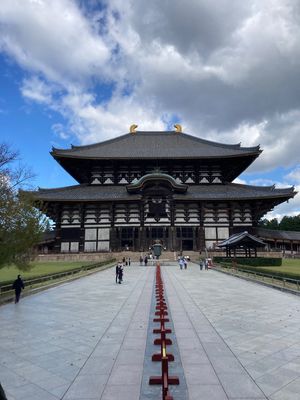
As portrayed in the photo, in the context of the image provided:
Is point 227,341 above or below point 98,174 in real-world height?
below

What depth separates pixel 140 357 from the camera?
24.3ft

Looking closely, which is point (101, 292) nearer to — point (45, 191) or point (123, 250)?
point (123, 250)

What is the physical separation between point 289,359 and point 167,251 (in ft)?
135

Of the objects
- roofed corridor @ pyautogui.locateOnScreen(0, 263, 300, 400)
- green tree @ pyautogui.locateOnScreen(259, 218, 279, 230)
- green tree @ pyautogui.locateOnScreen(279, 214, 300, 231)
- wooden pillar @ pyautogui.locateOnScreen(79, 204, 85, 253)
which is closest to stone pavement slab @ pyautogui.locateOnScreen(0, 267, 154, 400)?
roofed corridor @ pyautogui.locateOnScreen(0, 263, 300, 400)

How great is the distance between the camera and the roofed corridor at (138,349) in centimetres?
574

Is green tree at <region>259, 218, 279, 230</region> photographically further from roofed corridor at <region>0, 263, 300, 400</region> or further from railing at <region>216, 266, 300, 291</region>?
roofed corridor at <region>0, 263, 300, 400</region>

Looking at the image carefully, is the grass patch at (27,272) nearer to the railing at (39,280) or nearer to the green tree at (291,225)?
the railing at (39,280)

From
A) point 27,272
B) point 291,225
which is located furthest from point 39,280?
point 291,225

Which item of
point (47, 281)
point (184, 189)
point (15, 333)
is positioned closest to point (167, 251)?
point (184, 189)

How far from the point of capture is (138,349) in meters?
8.02

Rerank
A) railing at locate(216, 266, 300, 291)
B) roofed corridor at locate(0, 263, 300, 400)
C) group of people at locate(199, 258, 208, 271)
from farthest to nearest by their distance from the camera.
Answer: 1. group of people at locate(199, 258, 208, 271)
2. railing at locate(216, 266, 300, 291)
3. roofed corridor at locate(0, 263, 300, 400)

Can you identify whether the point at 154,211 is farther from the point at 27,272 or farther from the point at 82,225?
the point at 27,272

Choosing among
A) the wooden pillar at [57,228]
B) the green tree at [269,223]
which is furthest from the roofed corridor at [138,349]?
the green tree at [269,223]

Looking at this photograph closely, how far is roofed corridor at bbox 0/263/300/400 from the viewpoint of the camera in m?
5.74
